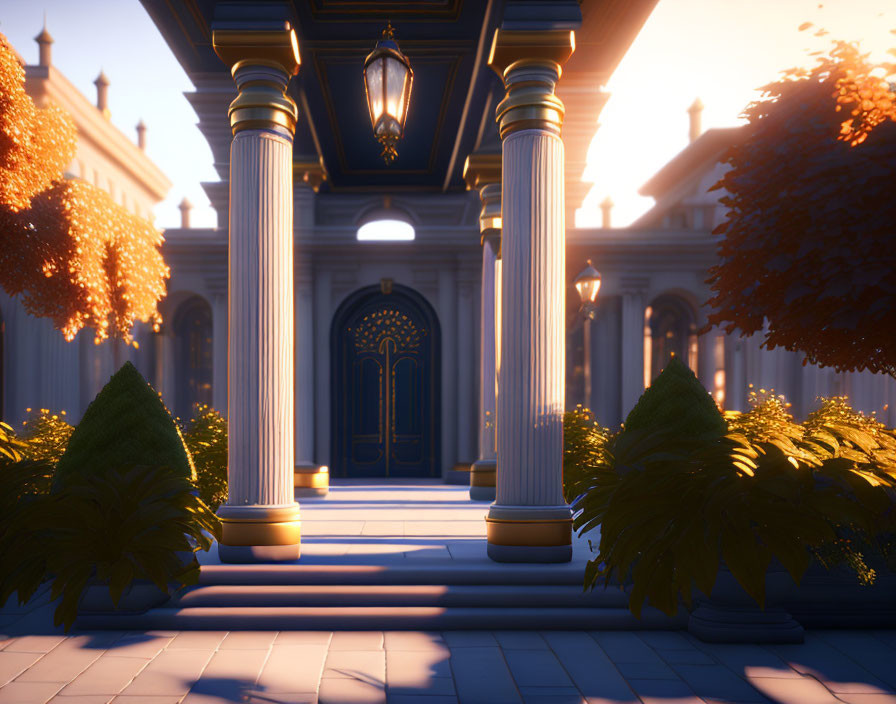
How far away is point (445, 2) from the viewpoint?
643cm

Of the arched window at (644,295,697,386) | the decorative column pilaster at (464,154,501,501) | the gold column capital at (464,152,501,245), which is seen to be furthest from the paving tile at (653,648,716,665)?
the arched window at (644,295,697,386)

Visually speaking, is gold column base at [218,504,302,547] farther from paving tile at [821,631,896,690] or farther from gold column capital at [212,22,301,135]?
paving tile at [821,631,896,690]

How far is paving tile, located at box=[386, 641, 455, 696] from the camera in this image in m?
3.96

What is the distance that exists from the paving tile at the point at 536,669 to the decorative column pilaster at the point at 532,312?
1220mm

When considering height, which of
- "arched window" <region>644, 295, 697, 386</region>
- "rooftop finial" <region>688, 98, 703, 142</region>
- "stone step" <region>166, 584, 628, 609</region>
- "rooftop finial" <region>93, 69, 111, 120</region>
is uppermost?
"rooftop finial" <region>93, 69, 111, 120</region>

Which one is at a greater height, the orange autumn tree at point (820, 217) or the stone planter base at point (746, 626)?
the orange autumn tree at point (820, 217)

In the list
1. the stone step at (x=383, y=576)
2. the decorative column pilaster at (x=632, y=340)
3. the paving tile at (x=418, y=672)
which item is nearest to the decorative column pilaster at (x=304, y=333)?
the stone step at (x=383, y=576)

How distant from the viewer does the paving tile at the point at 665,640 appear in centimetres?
470

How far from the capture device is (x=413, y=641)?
4781 mm

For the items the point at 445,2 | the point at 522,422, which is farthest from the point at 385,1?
the point at 522,422

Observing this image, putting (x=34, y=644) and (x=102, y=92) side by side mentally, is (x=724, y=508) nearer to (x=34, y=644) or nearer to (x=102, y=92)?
(x=34, y=644)

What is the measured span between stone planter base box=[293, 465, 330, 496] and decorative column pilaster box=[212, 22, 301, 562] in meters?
5.15

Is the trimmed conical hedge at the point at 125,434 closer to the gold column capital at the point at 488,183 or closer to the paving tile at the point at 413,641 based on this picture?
the paving tile at the point at 413,641

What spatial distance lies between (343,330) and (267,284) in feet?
26.5
